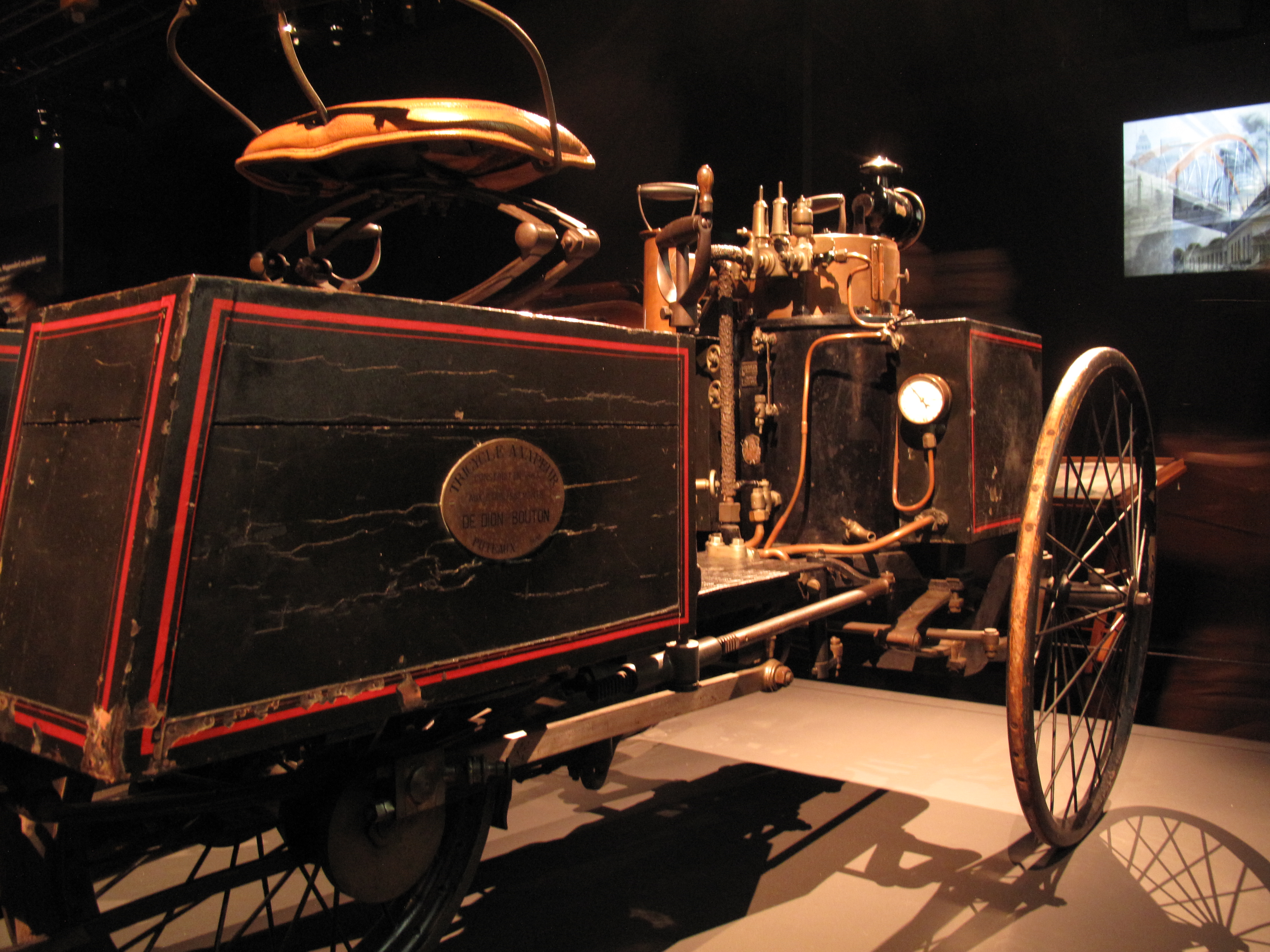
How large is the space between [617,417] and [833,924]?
155cm

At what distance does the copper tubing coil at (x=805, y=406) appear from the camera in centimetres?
340

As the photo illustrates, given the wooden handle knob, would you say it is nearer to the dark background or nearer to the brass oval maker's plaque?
the brass oval maker's plaque

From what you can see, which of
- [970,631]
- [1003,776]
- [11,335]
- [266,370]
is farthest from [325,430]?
[1003,776]

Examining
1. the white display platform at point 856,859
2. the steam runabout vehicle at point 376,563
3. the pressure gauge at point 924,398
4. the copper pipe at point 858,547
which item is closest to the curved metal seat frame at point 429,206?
the steam runabout vehicle at point 376,563

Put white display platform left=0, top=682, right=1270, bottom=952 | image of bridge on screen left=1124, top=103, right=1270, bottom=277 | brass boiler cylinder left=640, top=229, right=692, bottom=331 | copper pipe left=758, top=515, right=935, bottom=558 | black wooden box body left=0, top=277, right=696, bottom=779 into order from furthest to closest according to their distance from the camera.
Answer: image of bridge on screen left=1124, top=103, right=1270, bottom=277 → brass boiler cylinder left=640, top=229, right=692, bottom=331 → copper pipe left=758, top=515, right=935, bottom=558 → white display platform left=0, top=682, right=1270, bottom=952 → black wooden box body left=0, top=277, right=696, bottom=779

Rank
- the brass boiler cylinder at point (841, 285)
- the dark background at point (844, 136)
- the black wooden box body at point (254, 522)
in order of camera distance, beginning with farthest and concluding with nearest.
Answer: the dark background at point (844, 136)
the brass boiler cylinder at point (841, 285)
the black wooden box body at point (254, 522)

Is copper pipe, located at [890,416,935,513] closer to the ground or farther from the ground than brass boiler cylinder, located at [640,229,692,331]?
closer to the ground

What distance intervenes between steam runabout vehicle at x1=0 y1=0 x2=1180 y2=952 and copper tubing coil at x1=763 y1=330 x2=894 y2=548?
111 millimetres

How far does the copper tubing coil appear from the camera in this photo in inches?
134

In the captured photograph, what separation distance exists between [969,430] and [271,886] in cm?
254

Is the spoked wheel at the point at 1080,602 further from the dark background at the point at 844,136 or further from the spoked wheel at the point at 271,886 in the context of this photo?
the spoked wheel at the point at 271,886

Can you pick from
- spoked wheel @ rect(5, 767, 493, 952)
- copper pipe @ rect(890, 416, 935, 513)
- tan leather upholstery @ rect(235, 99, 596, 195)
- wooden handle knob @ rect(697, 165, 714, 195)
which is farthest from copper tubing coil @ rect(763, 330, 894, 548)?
spoked wheel @ rect(5, 767, 493, 952)

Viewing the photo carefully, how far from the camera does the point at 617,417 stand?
2.09 m

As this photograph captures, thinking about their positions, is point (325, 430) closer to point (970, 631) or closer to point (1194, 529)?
point (970, 631)
